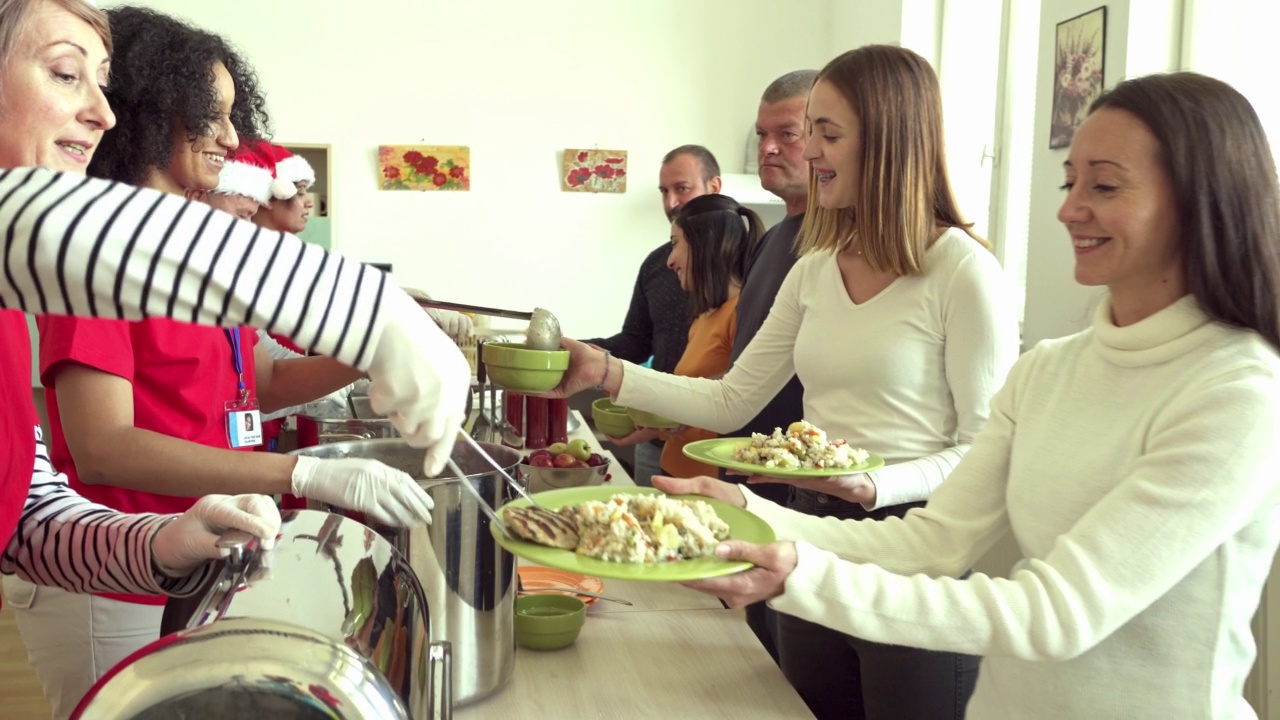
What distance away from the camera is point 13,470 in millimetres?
1132

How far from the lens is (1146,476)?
106 cm

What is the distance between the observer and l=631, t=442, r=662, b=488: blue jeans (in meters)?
3.07

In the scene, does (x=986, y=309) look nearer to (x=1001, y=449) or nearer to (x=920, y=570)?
(x=1001, y=449)

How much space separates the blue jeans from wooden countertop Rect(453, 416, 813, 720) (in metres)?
1.39

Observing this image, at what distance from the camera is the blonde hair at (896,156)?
1.70m

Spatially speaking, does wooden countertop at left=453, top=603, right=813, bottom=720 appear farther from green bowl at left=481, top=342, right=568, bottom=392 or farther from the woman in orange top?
the woman in orange top

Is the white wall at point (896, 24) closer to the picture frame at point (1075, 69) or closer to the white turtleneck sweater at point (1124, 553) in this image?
the picture frame at point (1075, 69)

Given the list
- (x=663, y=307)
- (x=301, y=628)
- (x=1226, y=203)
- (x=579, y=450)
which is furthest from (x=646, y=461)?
(x=301, y=628)

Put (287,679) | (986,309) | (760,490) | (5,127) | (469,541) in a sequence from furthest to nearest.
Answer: (760,490) → (986,309) → (469,541) → (5,127) → (287,679)

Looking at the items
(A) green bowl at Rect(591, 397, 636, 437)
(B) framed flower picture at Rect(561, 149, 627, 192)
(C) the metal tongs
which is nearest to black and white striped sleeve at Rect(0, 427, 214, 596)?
(C) the metal tongs

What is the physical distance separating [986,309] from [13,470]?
1353 millimetres

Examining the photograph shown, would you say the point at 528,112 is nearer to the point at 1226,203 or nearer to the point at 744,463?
the point at 744,463

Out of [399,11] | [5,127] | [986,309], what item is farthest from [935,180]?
[399,11]

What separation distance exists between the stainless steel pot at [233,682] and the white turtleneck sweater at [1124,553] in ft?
1.94
